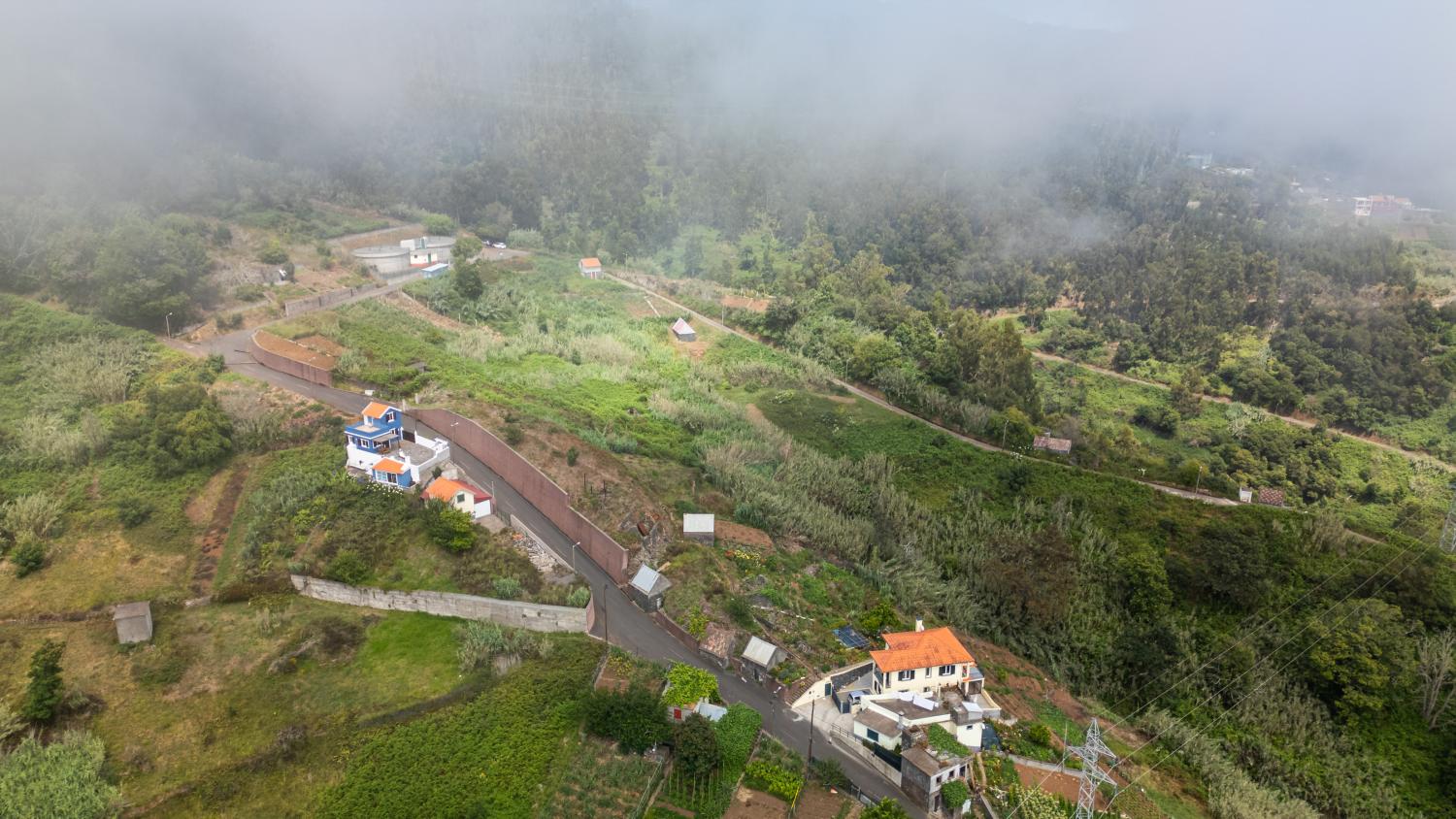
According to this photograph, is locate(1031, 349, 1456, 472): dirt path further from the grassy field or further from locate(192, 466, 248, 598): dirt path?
locate(192, 466, 248, 598): dirt path

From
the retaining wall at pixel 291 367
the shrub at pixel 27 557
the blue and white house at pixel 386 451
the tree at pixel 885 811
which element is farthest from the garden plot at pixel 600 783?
the retaining wall at pixel 291 367

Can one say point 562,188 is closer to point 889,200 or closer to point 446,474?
point 889,200

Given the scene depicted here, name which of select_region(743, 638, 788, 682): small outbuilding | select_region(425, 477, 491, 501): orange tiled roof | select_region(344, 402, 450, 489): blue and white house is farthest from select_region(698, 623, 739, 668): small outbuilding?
select_region(344, 402, 450, 489): blue and white house

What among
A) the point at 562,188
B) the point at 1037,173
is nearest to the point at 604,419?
the point at 562,188

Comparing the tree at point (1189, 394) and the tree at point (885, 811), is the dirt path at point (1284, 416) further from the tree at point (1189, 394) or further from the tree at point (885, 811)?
the tree at point (885, 811)

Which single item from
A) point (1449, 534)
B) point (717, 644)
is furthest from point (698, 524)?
point (1449, 534)

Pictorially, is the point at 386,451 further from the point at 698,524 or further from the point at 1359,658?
the point at 1359,658

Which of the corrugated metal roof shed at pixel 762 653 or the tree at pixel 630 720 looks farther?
the corrugated metal roof shed at pixel 762 653
